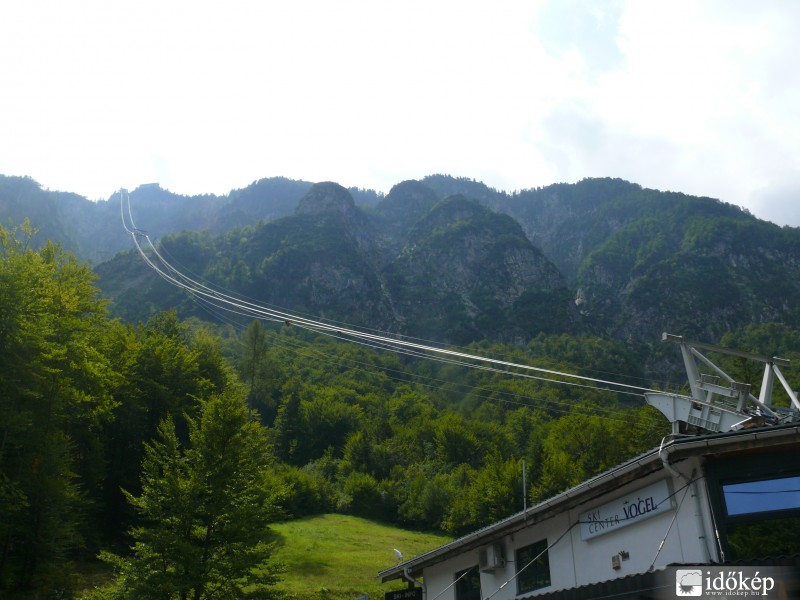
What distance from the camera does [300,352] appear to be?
116688 mm

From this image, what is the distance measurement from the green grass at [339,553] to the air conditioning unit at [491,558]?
27.2 ft

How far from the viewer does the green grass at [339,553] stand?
30492 millimetres

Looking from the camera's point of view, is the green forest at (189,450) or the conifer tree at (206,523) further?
the green forest at (189,450)

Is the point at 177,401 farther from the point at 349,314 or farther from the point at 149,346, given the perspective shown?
the point at 349,314

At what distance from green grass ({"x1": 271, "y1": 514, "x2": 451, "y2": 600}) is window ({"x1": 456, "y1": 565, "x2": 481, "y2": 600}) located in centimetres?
692

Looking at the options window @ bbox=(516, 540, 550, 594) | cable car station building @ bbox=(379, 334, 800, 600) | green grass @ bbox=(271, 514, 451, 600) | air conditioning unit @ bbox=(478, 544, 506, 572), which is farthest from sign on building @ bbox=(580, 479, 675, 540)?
green grass @ bbox=(271, 514, 451, 600)

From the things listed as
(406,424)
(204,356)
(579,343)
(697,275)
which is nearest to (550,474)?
(204,356)

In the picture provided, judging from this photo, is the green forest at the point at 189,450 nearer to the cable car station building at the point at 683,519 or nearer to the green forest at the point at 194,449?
the green forest at the point at 194,449

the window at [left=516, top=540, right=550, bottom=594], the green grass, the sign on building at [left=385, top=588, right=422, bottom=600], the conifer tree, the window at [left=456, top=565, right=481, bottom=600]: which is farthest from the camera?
the green grass

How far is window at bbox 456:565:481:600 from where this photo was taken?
60.8 ft

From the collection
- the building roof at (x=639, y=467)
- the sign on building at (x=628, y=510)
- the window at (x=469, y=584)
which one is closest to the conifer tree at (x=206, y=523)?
the window at (x=469, y=584)

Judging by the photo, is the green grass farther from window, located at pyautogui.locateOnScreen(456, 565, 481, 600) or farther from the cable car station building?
the cable car station building

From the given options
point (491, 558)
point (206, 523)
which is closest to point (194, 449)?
point (206, 523)

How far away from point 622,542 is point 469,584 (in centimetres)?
668
